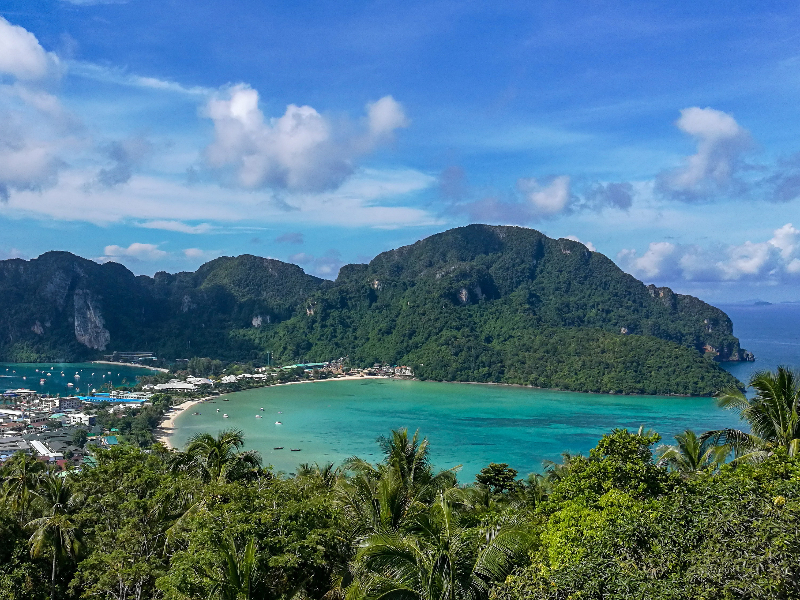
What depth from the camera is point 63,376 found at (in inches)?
3312

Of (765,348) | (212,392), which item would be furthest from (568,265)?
A: (212,392)

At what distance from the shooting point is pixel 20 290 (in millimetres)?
112125

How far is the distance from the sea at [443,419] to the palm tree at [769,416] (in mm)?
20570

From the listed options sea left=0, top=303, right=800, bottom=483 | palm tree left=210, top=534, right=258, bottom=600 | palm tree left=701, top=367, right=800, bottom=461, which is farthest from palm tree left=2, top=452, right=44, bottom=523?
sea left=0, top=303, right=800, bottom=483

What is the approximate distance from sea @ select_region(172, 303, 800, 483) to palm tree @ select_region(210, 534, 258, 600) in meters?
24.6

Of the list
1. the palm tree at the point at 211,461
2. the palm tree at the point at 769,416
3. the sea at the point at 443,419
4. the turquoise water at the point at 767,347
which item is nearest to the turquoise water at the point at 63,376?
the sea at the point at 443,419

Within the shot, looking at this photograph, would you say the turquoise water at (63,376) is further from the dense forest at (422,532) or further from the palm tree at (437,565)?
the palm tree at (437,565)

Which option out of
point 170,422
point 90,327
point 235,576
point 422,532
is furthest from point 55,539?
point 90,327

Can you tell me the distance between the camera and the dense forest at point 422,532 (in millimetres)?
4840

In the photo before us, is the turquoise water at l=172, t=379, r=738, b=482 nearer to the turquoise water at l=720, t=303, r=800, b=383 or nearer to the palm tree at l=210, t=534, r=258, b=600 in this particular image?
the turquoise water at l=720, t=303, r=800, b=383

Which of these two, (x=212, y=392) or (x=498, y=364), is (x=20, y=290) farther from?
(x=498, y=364)

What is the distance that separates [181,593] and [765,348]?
141 metres

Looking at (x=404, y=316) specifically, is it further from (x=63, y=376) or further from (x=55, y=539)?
(x=55, y=539)

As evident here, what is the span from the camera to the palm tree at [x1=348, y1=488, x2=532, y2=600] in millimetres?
5008
